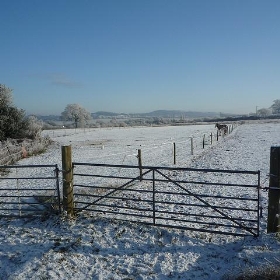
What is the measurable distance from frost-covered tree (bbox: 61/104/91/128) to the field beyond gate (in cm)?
10065

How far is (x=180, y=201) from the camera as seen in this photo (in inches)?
367

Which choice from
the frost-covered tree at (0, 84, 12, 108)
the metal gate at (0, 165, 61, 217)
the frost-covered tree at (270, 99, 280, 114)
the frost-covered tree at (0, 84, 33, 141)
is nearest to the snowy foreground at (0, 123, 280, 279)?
the metal gate at (0, 165, 61, 217)

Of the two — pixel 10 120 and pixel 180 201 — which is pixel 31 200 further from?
pixel 10 120

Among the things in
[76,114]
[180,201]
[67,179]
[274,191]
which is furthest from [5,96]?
[76,114]

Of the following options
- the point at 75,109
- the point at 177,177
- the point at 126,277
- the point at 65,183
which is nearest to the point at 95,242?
the point at 126,277

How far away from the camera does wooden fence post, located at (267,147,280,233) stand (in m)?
6.32

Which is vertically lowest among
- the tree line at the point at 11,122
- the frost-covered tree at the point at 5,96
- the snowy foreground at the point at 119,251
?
the snowy foreground at the point at 119,251

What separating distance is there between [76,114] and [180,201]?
107501mm

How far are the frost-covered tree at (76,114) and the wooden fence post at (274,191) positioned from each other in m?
108

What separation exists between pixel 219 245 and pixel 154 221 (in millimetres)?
1621

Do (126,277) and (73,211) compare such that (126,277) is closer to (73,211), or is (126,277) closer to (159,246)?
(159,246)

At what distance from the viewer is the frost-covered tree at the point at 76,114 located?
113125 mm

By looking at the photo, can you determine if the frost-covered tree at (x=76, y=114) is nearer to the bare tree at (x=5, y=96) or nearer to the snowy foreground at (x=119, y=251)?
the bare tree at (x=5, y=96)

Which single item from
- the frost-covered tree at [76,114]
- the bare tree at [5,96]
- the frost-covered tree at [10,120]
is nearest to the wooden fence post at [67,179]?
the frost-covered tree at [10,120]
